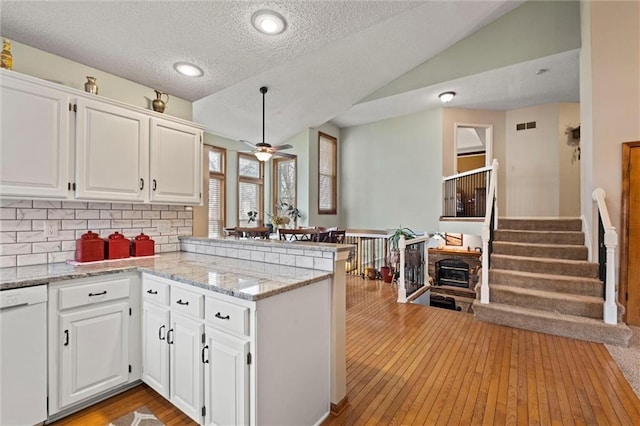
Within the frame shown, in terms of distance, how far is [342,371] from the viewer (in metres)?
2.03

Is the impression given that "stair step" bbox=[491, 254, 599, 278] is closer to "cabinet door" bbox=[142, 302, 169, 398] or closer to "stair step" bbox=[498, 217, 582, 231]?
"stair step" bbox=[498, 217, 582, 231]

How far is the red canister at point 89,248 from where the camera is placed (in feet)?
7.67

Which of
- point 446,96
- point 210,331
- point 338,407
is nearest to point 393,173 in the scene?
point 446,96

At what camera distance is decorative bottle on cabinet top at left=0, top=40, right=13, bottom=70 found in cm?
198

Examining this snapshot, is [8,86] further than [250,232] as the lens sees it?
No

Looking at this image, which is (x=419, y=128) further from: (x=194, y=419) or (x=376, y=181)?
(x=194, y=419)

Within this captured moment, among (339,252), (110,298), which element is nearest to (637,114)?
(339,252)

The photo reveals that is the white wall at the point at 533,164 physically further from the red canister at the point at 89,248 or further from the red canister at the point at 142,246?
the red canister at the point at 89,248

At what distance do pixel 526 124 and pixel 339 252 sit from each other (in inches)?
271

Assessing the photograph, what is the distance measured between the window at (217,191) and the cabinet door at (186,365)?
5.02 metres

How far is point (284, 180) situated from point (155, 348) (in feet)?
19.2

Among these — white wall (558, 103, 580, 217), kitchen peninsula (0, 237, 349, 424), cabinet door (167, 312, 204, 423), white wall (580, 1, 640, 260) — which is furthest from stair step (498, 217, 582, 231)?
cabinet door (167, 312, 204, 423)

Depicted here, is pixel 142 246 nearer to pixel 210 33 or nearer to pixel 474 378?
pixel 210 33

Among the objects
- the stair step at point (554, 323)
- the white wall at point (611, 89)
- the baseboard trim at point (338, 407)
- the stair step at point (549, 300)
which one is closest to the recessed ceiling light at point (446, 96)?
the white wall at point (611, 89)
